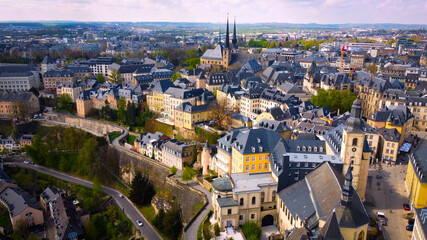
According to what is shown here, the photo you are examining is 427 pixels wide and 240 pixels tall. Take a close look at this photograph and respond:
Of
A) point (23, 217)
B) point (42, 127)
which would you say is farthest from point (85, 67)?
point (23, 217)

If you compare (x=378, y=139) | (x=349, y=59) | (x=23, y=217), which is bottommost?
(x=23, y=217)

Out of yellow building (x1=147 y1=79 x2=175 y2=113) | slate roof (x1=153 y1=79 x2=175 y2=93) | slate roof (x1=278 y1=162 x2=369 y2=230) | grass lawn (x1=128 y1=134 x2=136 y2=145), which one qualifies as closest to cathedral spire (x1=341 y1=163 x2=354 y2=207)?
slate roof (x1=278 y1=162 x2=369 y2=230)

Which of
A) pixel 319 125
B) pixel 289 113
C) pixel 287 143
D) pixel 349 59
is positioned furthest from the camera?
pixel 349 59

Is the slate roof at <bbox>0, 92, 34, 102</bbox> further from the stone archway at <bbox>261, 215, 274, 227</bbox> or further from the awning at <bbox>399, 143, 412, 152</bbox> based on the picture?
the awning at <bbox>399, 143, 412, 152</bbox>

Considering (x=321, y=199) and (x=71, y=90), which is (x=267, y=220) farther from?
(x=71, y=90)

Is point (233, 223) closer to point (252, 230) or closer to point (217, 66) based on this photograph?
point (252, 230)

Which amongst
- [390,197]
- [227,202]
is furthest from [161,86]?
[390,197]

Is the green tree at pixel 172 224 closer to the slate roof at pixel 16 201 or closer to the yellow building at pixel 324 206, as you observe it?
the yellow building at pixel 324 206
